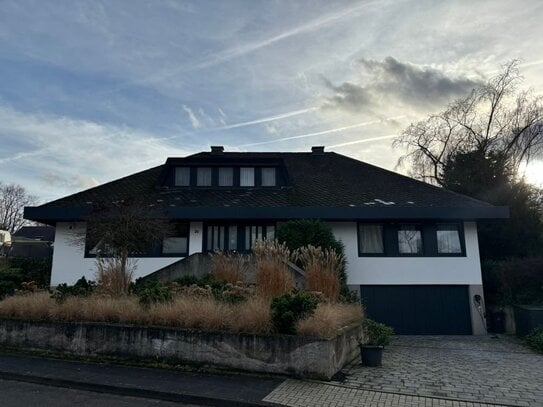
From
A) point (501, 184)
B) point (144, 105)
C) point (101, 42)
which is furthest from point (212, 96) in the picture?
point (501, 184)

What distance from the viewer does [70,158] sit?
45.2 feet

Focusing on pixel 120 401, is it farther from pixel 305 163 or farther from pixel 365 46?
pixel 305 163

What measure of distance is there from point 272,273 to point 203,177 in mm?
9048

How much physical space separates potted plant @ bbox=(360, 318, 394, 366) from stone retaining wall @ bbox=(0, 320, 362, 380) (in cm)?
27

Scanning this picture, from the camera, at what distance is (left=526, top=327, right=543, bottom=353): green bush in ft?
30.2

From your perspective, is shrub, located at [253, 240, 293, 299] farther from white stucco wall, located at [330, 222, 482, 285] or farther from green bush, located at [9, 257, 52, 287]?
green bush, located at [9, 257, 52, 287]

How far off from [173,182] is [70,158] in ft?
12.3

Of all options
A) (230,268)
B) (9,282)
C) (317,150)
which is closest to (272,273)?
(230,268)

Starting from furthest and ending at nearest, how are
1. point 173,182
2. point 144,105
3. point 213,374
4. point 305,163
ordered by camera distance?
point 305,163, point 173,182, point 144,105, point 213,374

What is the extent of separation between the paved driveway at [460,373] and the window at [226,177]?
8732 millimetres

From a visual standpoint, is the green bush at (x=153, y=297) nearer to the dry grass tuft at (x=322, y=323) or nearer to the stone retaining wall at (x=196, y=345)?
the stone retaining wall at (x=196, y=345)

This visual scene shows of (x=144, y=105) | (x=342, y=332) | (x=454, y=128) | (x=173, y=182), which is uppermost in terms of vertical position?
(x=454, y=128)

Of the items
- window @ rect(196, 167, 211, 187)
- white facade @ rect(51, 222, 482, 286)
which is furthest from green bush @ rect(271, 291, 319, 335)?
window @ rect(196, 167, 211, 187)

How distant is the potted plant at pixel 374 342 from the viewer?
7012 millimetres
